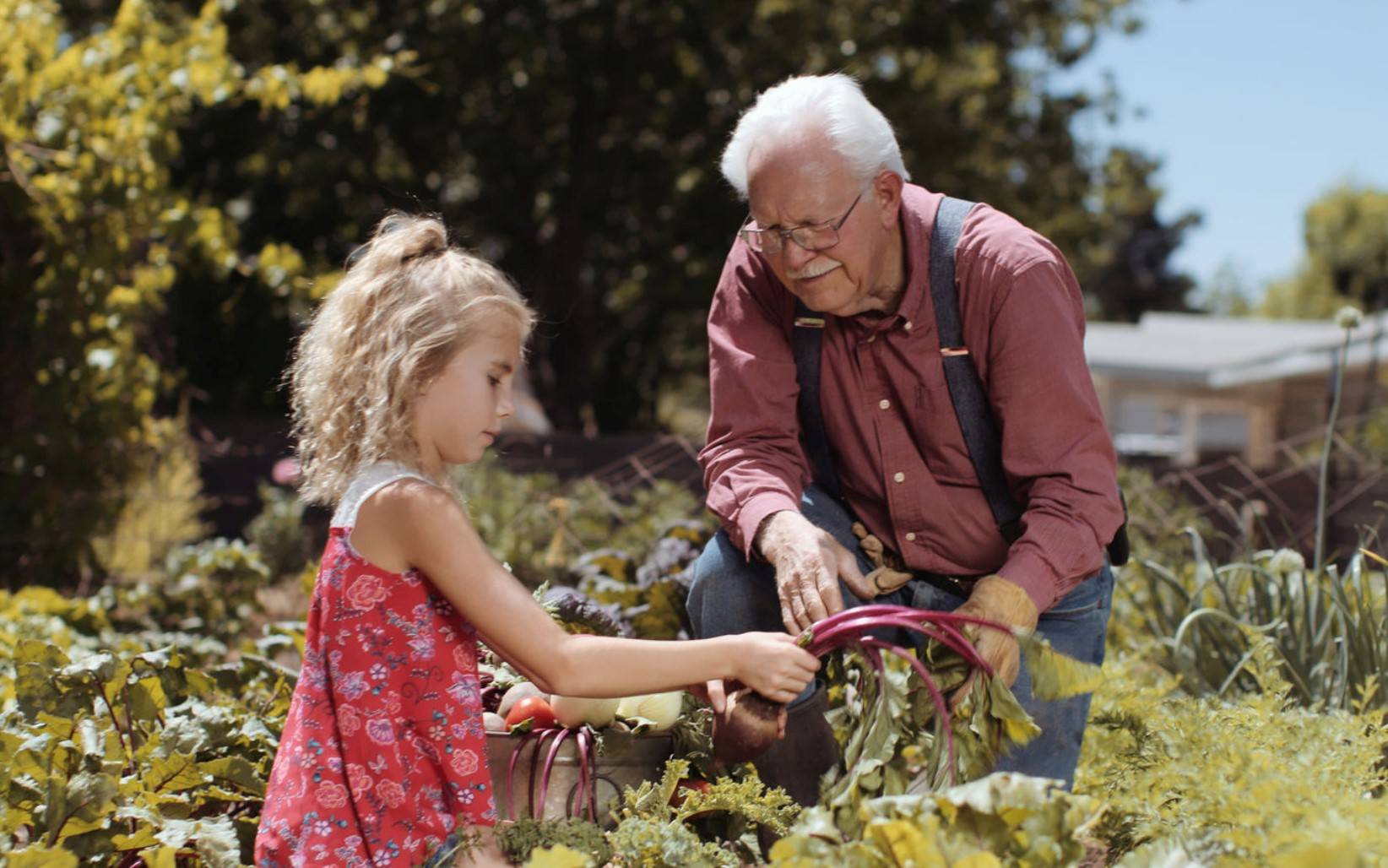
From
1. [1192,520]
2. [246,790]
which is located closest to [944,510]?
[246,790]

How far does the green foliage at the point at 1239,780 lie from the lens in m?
1.76

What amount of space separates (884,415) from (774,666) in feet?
2.71

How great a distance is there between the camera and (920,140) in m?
13.9

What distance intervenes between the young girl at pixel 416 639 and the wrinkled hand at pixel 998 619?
30 cm

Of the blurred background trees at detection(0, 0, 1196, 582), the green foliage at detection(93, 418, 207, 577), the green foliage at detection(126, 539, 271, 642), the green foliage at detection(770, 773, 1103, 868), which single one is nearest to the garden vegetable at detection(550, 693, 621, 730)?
the green foliage at detection(770, 773, 1103, 868)

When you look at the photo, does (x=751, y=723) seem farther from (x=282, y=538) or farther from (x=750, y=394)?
(x=282, y=538)

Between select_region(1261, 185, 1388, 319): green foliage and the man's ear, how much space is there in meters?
40.9

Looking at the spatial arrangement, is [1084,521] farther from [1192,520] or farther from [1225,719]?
[1192,520]

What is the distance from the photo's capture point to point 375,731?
229 centimetres

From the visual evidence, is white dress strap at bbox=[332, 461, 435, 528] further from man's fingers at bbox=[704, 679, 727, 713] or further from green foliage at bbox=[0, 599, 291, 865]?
man's fingers at bbox=[704, 679, 727, 713]

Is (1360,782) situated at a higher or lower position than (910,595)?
lower

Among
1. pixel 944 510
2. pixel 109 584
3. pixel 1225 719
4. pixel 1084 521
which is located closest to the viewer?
pixel 1225 719

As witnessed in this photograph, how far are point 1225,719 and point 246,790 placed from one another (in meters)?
1.84

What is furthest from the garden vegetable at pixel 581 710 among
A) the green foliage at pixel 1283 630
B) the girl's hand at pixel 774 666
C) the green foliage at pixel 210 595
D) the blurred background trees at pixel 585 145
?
the blurred background trees at pixel 585 145
